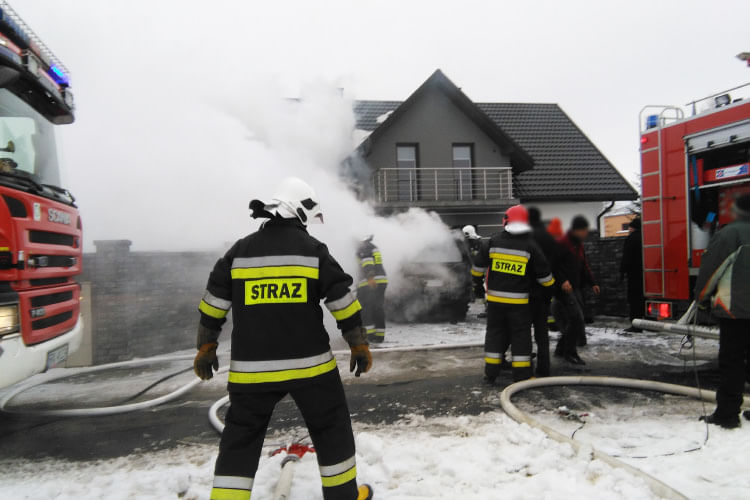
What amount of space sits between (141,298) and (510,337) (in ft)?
18.1

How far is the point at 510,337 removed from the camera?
4.66 m

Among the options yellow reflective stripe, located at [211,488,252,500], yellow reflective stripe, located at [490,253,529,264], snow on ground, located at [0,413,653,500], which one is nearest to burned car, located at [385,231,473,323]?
yellow reflective stripe, located at [490,253,529,264]

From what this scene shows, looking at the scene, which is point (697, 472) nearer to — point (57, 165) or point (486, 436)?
point (486, 436)

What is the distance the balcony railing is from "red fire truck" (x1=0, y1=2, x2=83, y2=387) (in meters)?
10.4

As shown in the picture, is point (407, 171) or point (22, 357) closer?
point (22, 357)

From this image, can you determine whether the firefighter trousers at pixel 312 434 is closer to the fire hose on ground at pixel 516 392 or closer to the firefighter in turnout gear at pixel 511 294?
the fire hose on ground at pixel 516 392

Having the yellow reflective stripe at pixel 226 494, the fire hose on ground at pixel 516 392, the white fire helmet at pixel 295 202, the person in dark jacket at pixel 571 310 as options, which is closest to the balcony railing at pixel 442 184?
the person in dark jacket at pixel 571 310

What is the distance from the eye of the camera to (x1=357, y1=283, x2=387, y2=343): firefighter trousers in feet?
24.0

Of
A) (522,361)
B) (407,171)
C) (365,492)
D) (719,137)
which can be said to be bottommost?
(365,492)

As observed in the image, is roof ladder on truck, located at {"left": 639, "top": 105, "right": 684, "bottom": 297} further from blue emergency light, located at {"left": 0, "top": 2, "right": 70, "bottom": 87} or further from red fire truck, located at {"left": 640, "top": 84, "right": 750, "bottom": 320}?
blue emergency light, located at {"left": 0, "top": 2, "right": 70, "bottom": 87}

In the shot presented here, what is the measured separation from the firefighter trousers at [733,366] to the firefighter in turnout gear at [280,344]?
266 cm

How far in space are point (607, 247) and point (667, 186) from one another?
532 cm

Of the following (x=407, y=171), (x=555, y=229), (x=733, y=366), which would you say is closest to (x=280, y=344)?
(x=555, y=229)

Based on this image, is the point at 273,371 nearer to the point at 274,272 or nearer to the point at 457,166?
the point at 274,272
